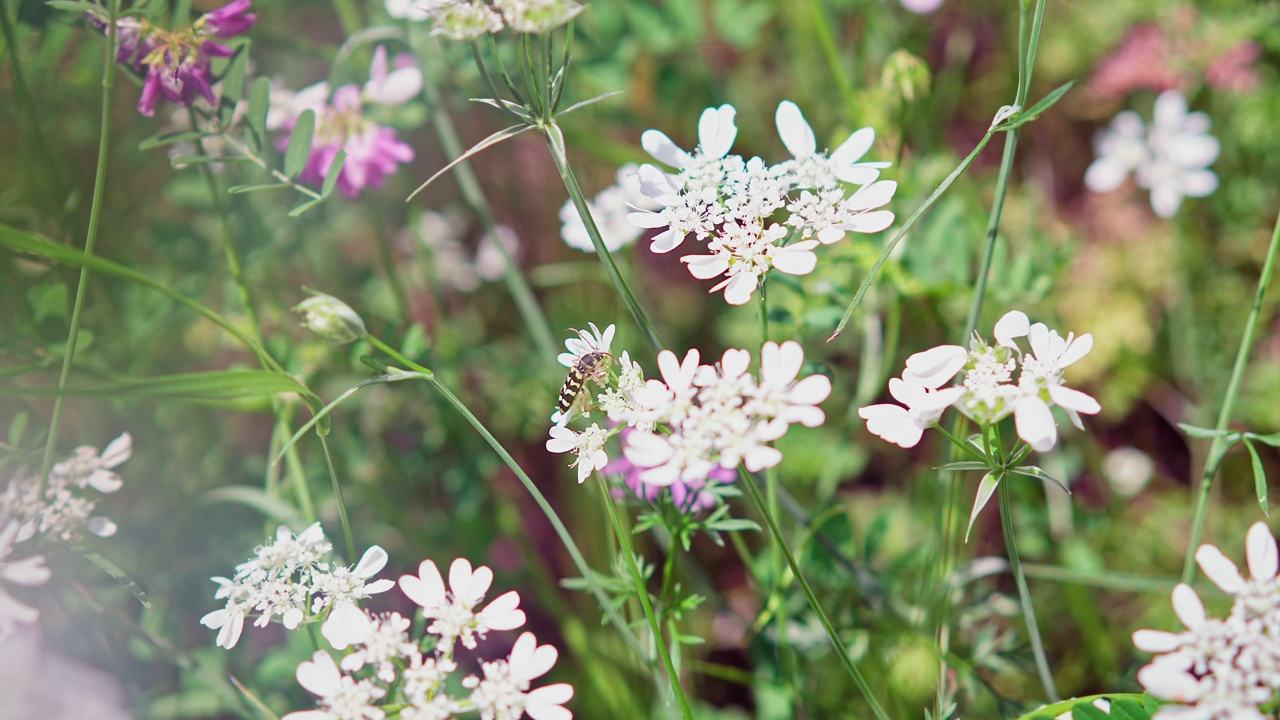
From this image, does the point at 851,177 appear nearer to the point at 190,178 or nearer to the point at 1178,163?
the point at 1178,163

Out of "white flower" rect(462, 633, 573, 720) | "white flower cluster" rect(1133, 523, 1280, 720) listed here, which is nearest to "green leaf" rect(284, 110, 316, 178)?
"white flower" rect(462, 633, 573, 720)

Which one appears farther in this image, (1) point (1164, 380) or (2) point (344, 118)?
(1) point (1164, 380)

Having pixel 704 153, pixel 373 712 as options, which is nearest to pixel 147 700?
pixel 373 712

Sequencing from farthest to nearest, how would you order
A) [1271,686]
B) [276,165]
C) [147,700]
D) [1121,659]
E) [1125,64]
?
1. [1125,64]
2. [1121,659]
3. [276,165]
4. [147,700]
5. [1271,686]

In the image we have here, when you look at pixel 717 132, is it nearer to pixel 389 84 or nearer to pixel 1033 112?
pixel 1033 112

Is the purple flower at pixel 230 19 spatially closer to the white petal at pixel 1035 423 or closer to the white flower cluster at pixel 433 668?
the white flower cluster at pixel 433 668

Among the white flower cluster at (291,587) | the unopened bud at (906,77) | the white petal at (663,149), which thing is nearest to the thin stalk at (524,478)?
the white flower cluster at (291,587)
